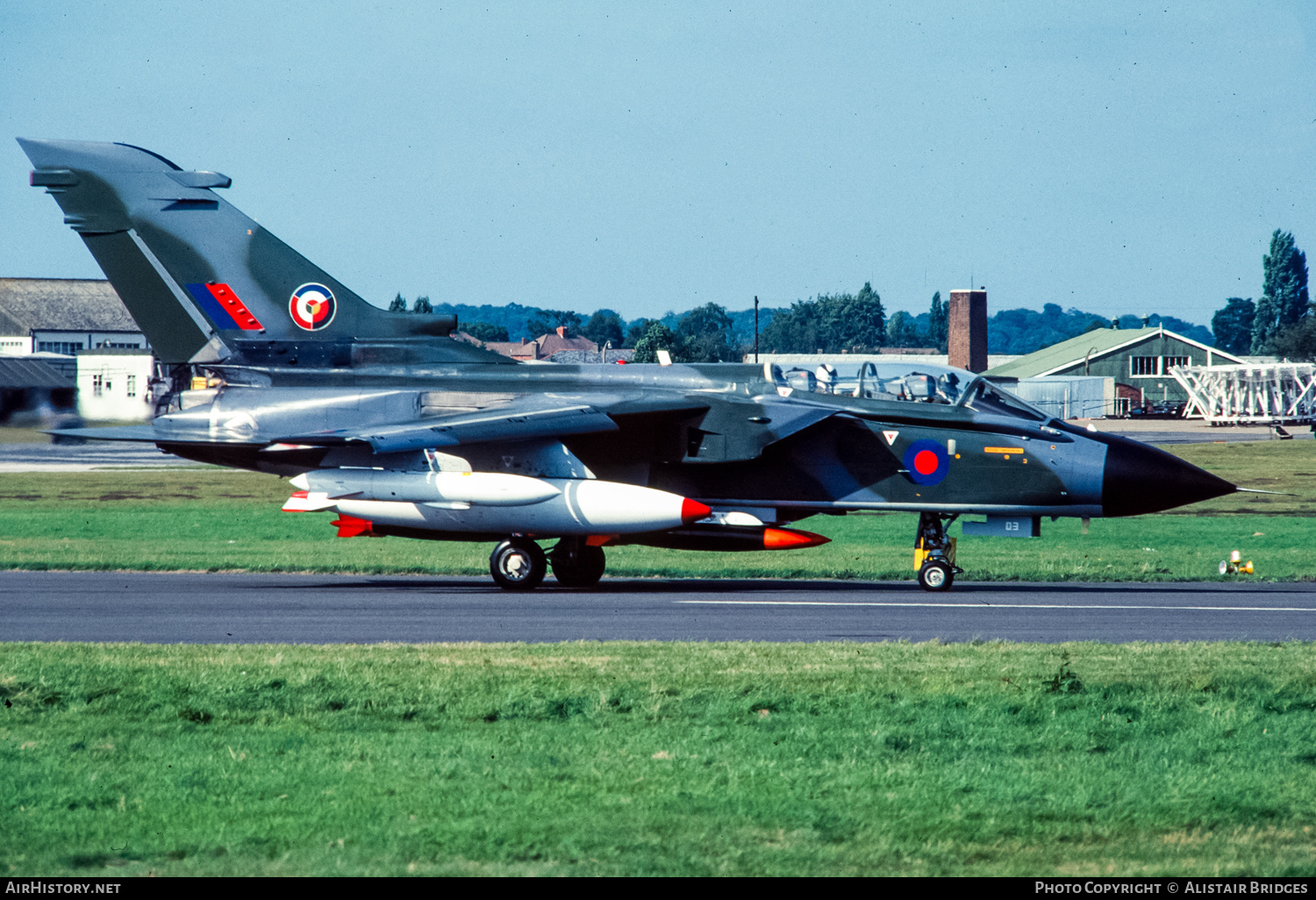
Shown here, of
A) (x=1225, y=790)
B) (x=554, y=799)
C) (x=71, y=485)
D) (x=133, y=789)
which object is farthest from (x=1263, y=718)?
(x=71, y=485)

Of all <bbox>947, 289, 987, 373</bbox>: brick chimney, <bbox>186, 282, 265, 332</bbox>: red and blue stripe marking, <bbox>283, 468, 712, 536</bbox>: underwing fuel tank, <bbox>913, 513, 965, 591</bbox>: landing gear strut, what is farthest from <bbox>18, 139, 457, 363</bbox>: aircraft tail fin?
<bbox>947, 289, 987, 373</bbox>: brick chimney

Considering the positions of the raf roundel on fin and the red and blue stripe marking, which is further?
the raf roundel on fin

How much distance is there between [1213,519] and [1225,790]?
986 inches

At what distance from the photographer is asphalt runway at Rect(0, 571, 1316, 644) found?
12.6 m

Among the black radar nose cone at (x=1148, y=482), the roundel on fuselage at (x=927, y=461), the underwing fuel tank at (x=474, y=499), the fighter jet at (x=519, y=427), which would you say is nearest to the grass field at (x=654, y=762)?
the underwing fuel tank at (x=474, y=499)

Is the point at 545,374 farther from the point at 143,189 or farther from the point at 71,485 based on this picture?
the point at 71,485

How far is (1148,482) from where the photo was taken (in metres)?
16.9

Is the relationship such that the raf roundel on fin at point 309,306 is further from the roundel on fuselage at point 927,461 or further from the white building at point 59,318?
the white building at point 59,318

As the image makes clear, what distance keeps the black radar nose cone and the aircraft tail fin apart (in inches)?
397

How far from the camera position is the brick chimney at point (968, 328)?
112688 millimetres

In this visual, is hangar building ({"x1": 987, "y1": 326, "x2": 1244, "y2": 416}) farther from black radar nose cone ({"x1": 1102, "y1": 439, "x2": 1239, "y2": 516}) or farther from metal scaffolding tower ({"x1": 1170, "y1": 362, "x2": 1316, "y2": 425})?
black radar nose cone ({"x1": 1102, "y1": 439, "x2": 1239, "y2": 516})

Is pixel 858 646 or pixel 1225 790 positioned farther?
pixel 858 646

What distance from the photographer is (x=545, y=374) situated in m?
19.0

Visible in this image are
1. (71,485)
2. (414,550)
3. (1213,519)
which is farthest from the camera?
(71,485)
